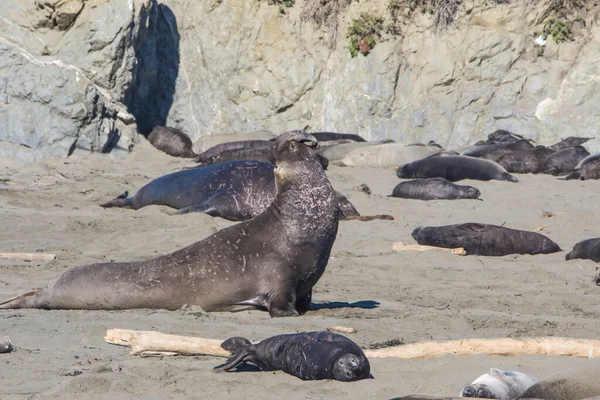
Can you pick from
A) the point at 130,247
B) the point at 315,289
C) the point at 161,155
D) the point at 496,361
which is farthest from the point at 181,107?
the point at 496,361

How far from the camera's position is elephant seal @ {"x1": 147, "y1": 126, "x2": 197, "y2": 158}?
1833cm

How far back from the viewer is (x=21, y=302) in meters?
6.49

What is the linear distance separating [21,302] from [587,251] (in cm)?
488

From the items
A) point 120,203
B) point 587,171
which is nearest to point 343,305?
point 120,203

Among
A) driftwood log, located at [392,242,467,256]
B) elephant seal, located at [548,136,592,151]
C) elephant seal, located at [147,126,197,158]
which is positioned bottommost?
elephant seal, located at [147,126,197,158]

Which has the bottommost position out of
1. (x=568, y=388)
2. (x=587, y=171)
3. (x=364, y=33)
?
(x=568, y=388)

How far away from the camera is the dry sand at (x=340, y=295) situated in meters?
4.26

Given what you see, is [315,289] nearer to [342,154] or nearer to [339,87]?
[342,154]

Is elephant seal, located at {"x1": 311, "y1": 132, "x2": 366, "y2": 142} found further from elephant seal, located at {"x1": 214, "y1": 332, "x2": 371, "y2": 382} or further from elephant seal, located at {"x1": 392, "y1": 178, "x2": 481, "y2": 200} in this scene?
elephant seal, located at {"x1": 214, "y1": 332, "x2": 371, "y2": 382}

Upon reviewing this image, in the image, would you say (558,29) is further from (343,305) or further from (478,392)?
→ (478,392)

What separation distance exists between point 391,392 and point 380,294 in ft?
10.8

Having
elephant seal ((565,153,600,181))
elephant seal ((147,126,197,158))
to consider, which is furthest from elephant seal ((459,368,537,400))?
elephant seal ((147,126,197,158))

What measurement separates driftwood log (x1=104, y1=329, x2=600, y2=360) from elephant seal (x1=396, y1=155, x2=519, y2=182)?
10.7 m

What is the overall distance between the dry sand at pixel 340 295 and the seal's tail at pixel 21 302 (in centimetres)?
13
